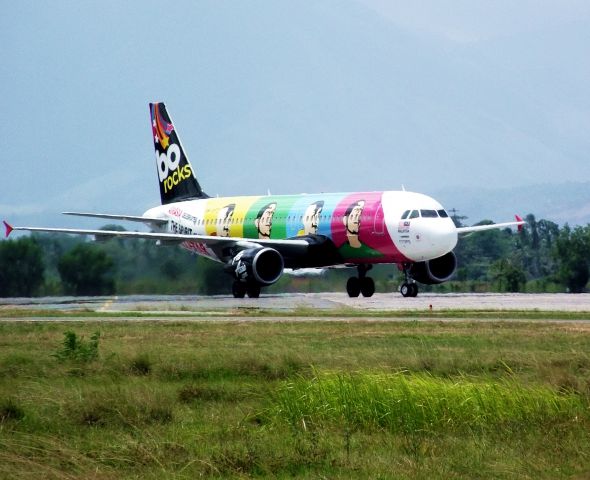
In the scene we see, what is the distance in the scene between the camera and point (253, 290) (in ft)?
152

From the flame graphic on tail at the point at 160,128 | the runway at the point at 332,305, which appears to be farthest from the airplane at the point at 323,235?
the flame graphic on tail at the point at 160,128

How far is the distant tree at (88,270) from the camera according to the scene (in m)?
54.5

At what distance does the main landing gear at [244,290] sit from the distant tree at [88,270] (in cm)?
937

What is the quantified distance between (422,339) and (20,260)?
33285mm

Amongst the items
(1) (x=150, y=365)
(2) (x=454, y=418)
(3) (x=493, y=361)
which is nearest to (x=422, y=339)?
(3) (x=493, y=361)

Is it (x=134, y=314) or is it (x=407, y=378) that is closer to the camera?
(x=407, y=378)

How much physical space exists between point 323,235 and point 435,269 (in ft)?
14.6

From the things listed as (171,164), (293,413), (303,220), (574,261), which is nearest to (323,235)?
(303,220)

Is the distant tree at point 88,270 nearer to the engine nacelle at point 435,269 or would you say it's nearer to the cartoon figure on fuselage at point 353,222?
the cartoon figure on fuselage at point 353,222

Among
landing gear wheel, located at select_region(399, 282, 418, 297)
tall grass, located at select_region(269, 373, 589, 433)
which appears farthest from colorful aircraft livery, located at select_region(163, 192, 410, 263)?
tall grass, located at select_region(269, 373, 589, 433)

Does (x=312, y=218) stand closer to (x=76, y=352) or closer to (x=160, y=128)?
(x=160, y=128)

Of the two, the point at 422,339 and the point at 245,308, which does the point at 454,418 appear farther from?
the point at 245,308

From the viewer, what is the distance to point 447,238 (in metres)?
44.4

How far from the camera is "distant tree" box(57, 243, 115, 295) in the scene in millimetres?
54531
